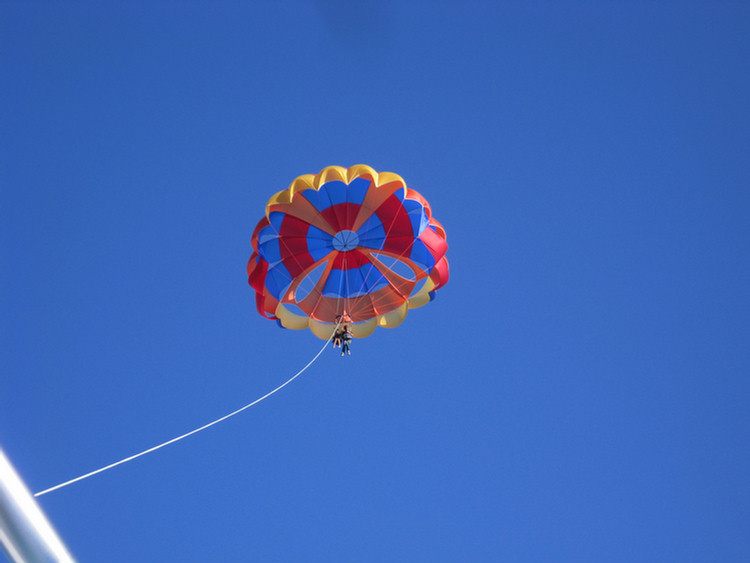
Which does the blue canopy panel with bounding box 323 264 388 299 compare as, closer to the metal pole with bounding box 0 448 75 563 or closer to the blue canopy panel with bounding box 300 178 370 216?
the blue canopy panel with bounding box 300 178 370 216

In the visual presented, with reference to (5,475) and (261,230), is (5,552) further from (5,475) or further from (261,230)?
(261,230)

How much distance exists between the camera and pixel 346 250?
14422 millimetres

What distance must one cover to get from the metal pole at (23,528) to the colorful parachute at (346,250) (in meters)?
12.4

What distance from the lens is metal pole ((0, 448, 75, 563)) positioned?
1.23m

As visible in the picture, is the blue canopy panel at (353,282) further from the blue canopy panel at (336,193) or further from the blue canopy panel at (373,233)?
the blue canopy panel at (336,193)

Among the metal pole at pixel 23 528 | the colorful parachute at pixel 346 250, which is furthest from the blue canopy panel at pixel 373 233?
the metal pole at pixel 23 528

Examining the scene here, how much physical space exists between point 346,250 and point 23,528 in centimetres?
1318

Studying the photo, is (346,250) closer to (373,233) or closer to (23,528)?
(373,233)

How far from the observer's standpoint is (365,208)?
44.9 ft

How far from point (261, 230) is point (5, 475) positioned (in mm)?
12991

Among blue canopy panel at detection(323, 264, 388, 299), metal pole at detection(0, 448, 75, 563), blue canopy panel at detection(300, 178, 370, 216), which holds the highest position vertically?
blue canopy panel at detection(300, 178, 370, 216)

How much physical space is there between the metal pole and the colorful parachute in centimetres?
1236

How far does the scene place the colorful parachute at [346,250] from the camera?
1362 centimetres

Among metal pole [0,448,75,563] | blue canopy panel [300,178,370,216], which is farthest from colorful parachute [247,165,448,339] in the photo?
metal pole [0,448,75,563]
